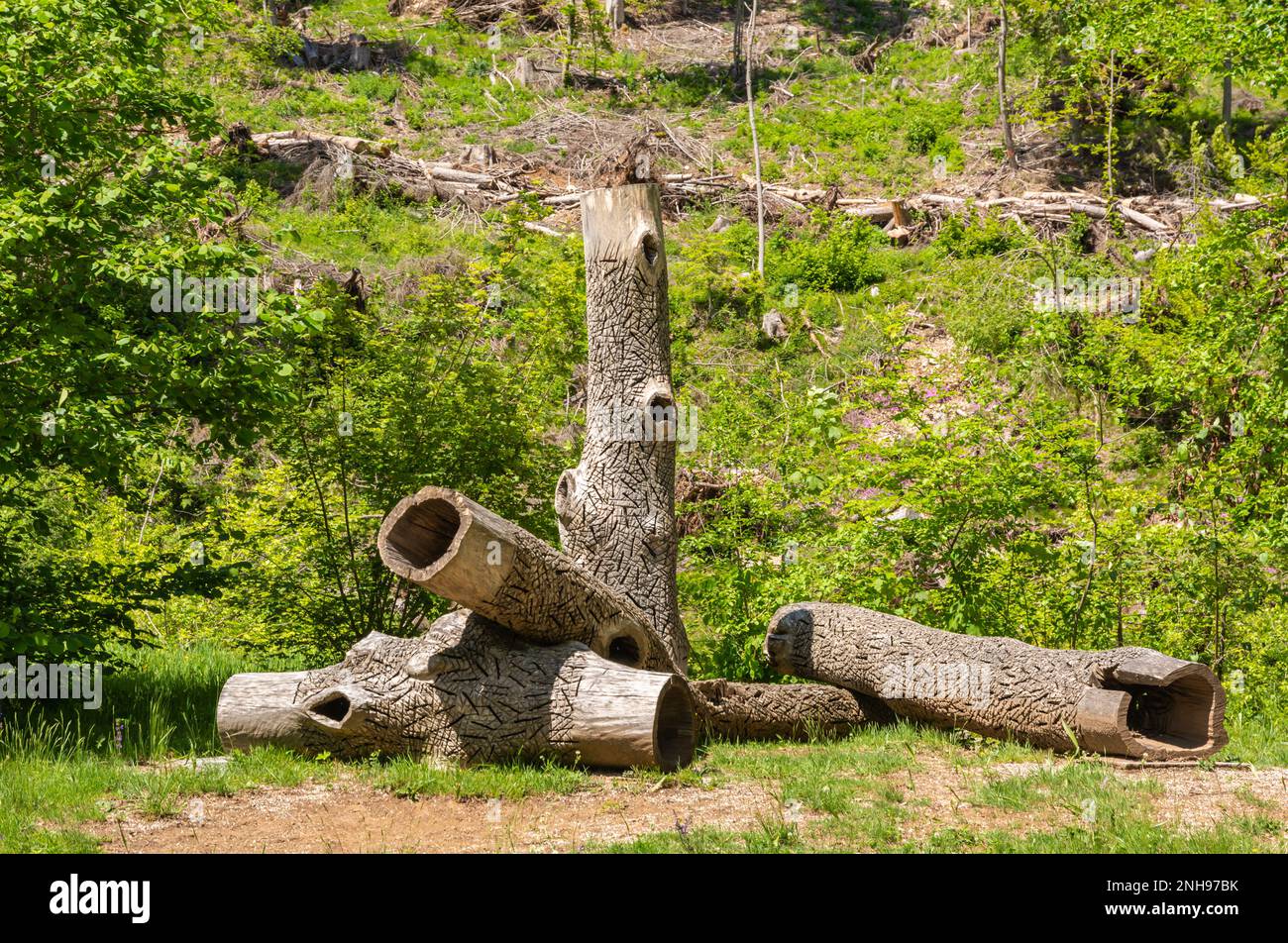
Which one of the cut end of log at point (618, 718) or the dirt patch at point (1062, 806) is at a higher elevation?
the cut end of log at point (618, 718)

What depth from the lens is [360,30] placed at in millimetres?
→ 37406

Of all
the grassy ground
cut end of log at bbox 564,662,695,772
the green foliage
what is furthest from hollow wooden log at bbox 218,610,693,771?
the green foliage

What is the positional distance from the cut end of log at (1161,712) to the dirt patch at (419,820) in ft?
7.96

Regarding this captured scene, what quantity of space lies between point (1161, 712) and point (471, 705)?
15.6 ft

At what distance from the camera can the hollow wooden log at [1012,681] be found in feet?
25.1

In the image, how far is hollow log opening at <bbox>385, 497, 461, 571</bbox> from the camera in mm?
6961

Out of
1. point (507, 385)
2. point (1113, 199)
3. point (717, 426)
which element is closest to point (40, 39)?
point (507, 385)

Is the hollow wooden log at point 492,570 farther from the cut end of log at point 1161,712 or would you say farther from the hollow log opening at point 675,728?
the cut end of log at point 1161,712

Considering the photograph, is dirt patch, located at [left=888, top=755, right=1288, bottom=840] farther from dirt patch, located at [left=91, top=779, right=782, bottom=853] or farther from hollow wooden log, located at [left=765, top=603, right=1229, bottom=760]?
dirt patch, located at [left=91, top=779, right=782, bottom=853]

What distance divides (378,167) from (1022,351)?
60.6 feet

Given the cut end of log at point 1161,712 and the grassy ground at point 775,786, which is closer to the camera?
the grassy ground at point 775,786

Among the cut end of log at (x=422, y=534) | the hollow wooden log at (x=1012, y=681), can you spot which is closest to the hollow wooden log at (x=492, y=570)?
the cut end of log at (x=422, y=534)

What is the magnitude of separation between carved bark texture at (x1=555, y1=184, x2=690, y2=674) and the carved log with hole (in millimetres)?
15

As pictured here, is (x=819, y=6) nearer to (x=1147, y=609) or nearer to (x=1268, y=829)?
(x=1147, y=609)
